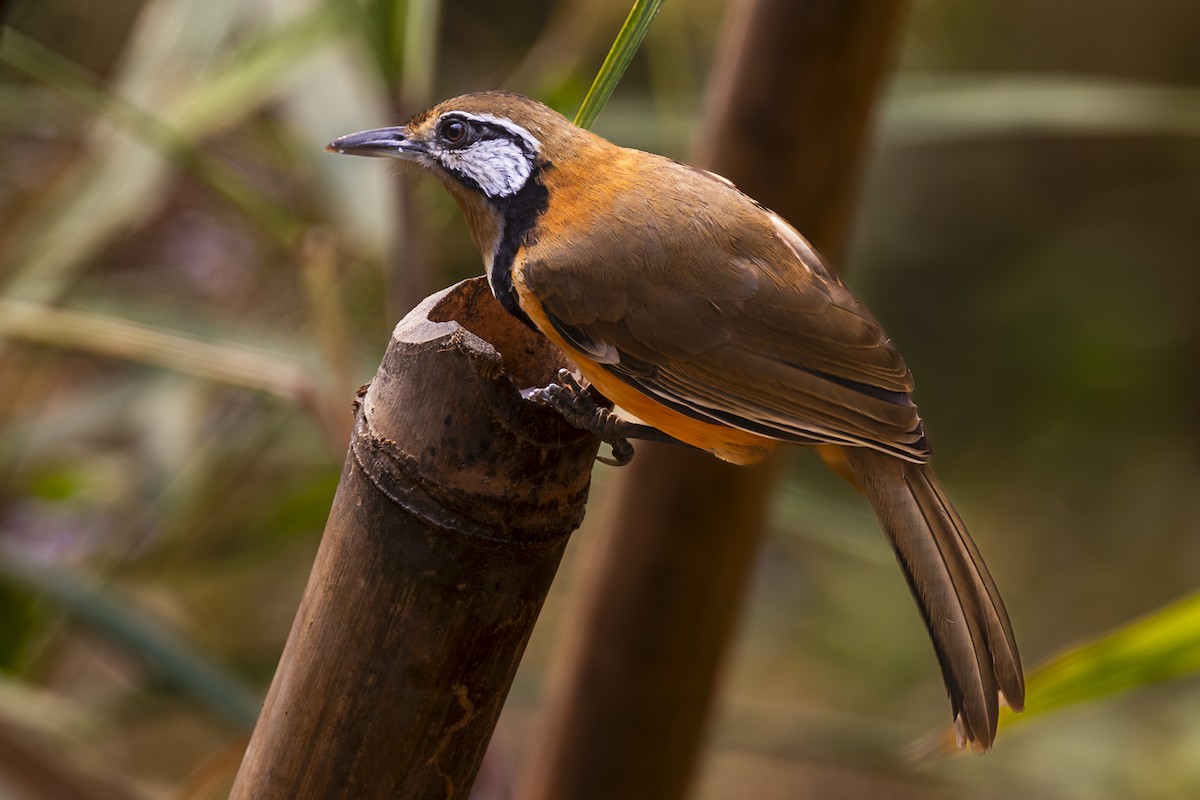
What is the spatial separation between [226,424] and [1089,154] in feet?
14.0

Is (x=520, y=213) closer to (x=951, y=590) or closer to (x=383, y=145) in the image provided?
(x=383, y=145)

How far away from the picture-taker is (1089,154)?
567 centimetres

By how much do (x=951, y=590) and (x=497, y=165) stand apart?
0.69m

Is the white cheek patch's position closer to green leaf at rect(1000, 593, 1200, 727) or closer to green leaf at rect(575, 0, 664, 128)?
green leaf at rect(575, 0, 664, 128)

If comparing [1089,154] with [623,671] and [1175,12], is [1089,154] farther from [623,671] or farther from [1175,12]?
[623,671]

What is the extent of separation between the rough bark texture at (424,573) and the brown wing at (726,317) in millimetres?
315

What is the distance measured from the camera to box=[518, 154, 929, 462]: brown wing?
1346 mm

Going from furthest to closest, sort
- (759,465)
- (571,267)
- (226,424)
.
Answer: (226,424), (759,465), (571,267)

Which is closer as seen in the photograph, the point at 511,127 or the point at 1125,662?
the point at 1125,662

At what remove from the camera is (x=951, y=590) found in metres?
1.26

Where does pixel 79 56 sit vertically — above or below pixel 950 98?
below

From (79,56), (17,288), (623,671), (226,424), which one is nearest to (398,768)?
(623,671)

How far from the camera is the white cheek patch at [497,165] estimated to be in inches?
55.7

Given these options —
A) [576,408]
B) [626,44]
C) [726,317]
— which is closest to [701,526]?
[726,317]
